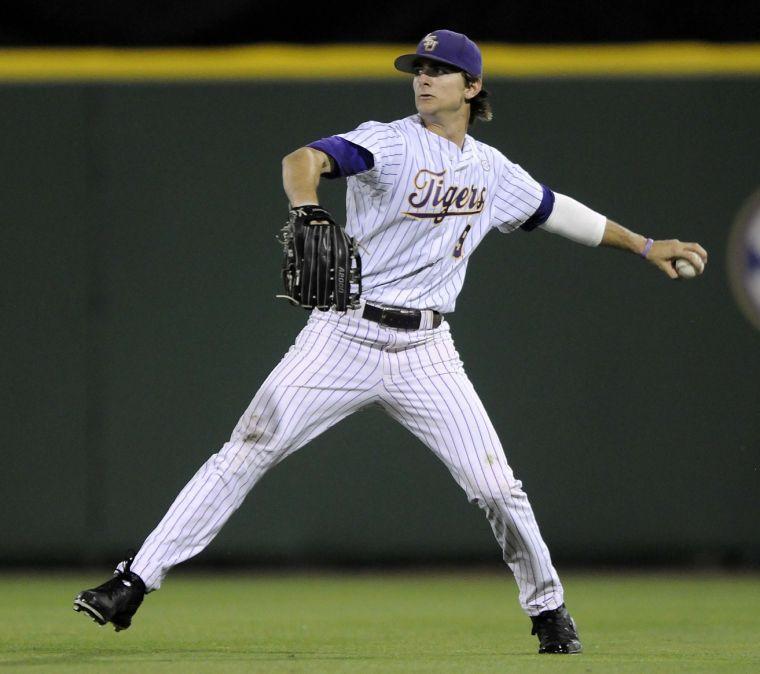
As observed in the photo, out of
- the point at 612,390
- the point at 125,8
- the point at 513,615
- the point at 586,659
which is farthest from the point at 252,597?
the point at 125,8

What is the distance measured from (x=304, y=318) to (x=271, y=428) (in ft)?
9.35

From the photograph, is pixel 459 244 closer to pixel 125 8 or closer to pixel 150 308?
pixel 150 308

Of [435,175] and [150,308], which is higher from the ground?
[435,175]

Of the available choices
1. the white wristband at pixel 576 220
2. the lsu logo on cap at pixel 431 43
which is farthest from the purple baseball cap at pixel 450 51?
the white wristband at pixel 576 220

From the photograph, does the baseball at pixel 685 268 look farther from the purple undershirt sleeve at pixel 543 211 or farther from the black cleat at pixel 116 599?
the black cleat at pixel 116 599

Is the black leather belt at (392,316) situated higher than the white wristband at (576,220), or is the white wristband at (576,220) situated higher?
the white wristband at (576,220)

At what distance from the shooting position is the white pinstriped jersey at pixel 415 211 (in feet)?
16.1

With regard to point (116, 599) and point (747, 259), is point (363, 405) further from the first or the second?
point (747, 259)

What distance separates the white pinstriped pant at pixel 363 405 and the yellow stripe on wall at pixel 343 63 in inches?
116

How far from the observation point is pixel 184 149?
7.72m

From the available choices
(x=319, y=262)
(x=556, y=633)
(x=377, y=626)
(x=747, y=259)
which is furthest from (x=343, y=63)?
(x=556, y=633)

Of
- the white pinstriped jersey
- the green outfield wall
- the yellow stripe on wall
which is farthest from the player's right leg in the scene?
the yellow stripe on wall

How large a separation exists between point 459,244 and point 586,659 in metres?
1.36

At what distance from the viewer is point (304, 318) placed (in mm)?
7711
